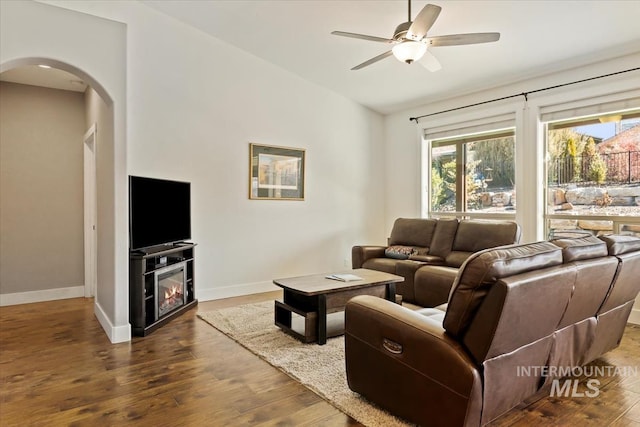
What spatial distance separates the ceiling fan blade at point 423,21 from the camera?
243cm

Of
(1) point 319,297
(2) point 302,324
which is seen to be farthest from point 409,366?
(2) point 302,324

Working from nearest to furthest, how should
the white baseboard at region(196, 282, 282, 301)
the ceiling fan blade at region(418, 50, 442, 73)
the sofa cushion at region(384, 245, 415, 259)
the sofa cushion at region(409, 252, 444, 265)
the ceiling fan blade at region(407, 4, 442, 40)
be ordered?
the ceiling fan blade at region(407, 4, 442, 40)
the ceiling fan blade at region(418, 50, 442, 73)
the sofa cushion at region(409, 252, 444, 265)
the white baseboard at region(196, 282, 282, 301)
the sofa cushion at region(384, 245, 415, 259)

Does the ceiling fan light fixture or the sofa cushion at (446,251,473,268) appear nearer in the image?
the ceiling fan light fixture

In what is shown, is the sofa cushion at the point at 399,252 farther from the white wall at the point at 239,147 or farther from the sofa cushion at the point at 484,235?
the white wall at the point at 239,147

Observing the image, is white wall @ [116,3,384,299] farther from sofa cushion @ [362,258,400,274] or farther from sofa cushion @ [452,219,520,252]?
sofa cushion @ [452,219,520,252]

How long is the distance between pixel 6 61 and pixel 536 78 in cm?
504

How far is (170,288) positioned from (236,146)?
6.26 ft

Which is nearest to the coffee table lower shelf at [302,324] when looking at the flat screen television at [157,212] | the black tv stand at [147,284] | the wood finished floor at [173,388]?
the wood finished floor at [173,388]

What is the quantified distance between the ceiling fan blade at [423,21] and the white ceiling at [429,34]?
2.56 ft

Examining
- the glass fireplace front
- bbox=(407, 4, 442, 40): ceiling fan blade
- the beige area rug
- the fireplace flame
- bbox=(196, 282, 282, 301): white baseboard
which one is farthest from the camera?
bbox=(196, 282, 282, 301): white baseboard

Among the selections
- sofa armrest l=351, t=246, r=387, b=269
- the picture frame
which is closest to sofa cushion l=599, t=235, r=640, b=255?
sofa armrest l=351, t=246, r=387, b=269

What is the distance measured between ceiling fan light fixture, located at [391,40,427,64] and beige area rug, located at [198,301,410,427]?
2.28 m

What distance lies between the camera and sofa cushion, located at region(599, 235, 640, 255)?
2270 mm

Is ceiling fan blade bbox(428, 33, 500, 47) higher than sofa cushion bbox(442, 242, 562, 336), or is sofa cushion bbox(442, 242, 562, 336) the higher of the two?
ceiling fan blade bbox(428, 33, 500, 47)
